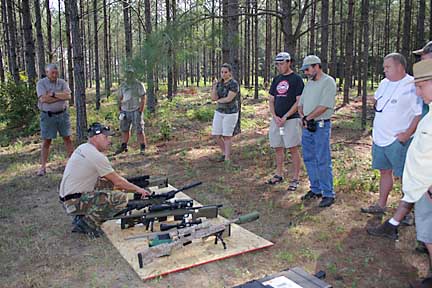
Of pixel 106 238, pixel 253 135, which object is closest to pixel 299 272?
pixel 106 238

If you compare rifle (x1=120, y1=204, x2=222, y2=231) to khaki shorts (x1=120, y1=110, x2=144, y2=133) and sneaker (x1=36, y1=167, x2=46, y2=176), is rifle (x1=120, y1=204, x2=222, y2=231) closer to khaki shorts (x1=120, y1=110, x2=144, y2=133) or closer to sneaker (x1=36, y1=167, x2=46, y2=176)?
sneaker (x1=36, y1=167, x2=46, y2=176)

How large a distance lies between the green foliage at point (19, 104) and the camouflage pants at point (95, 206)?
7586mm

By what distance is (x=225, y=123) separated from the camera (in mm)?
6957

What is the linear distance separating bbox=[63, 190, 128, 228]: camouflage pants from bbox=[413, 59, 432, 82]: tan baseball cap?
3.19 m

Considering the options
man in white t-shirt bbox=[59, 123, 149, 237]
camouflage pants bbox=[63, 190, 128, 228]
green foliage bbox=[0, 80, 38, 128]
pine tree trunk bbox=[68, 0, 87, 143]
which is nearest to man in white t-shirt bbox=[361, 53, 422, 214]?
man in white t-shirt bbox=[59, 123, 149, 237]

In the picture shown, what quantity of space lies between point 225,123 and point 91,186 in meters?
3.05

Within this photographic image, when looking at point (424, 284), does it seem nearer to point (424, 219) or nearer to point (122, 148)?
point (424, 219)

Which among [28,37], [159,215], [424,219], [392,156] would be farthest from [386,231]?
[28,37]

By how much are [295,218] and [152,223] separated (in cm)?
168

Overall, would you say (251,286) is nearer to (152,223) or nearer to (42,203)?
A: (152,223)

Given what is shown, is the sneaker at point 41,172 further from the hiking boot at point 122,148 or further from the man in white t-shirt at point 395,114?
the man in white t-shirt at point 395,114

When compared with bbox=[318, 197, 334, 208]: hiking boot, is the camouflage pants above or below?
above

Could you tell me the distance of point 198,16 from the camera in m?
5.84

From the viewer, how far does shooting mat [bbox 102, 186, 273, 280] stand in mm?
3572
